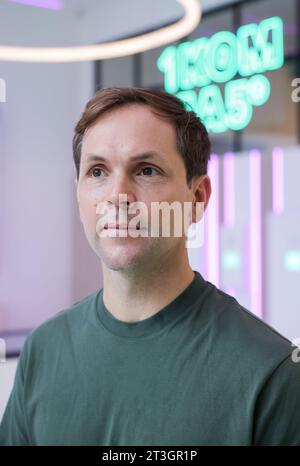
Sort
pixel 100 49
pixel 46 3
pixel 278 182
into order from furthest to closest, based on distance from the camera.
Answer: pixel 46 3
pixel 278 182
pixel 100 49

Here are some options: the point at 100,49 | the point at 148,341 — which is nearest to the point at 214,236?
the point at 100,49

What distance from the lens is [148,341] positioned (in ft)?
2.84

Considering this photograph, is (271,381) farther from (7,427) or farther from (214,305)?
(7,427)

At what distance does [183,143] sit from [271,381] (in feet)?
1.16

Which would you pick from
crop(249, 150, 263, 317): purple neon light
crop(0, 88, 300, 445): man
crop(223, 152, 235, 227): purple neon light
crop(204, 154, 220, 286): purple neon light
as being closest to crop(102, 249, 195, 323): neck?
crop(0, 88, 300, 445): man

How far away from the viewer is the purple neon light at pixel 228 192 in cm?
373

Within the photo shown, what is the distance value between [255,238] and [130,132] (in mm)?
2882

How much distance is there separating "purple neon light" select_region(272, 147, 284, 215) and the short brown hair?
2532 mm

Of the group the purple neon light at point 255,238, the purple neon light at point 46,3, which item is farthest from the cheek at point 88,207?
the purple neon light at point 46,3

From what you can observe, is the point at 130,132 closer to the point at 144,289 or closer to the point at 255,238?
the point at 144,289

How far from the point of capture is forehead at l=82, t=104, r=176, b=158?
0.82 m

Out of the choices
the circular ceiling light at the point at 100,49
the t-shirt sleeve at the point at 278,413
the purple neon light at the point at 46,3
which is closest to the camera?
the t-shirt sleeve at the point at 278,413

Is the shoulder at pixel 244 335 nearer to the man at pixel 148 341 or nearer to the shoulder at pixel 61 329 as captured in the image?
the man at pixel 148 341
